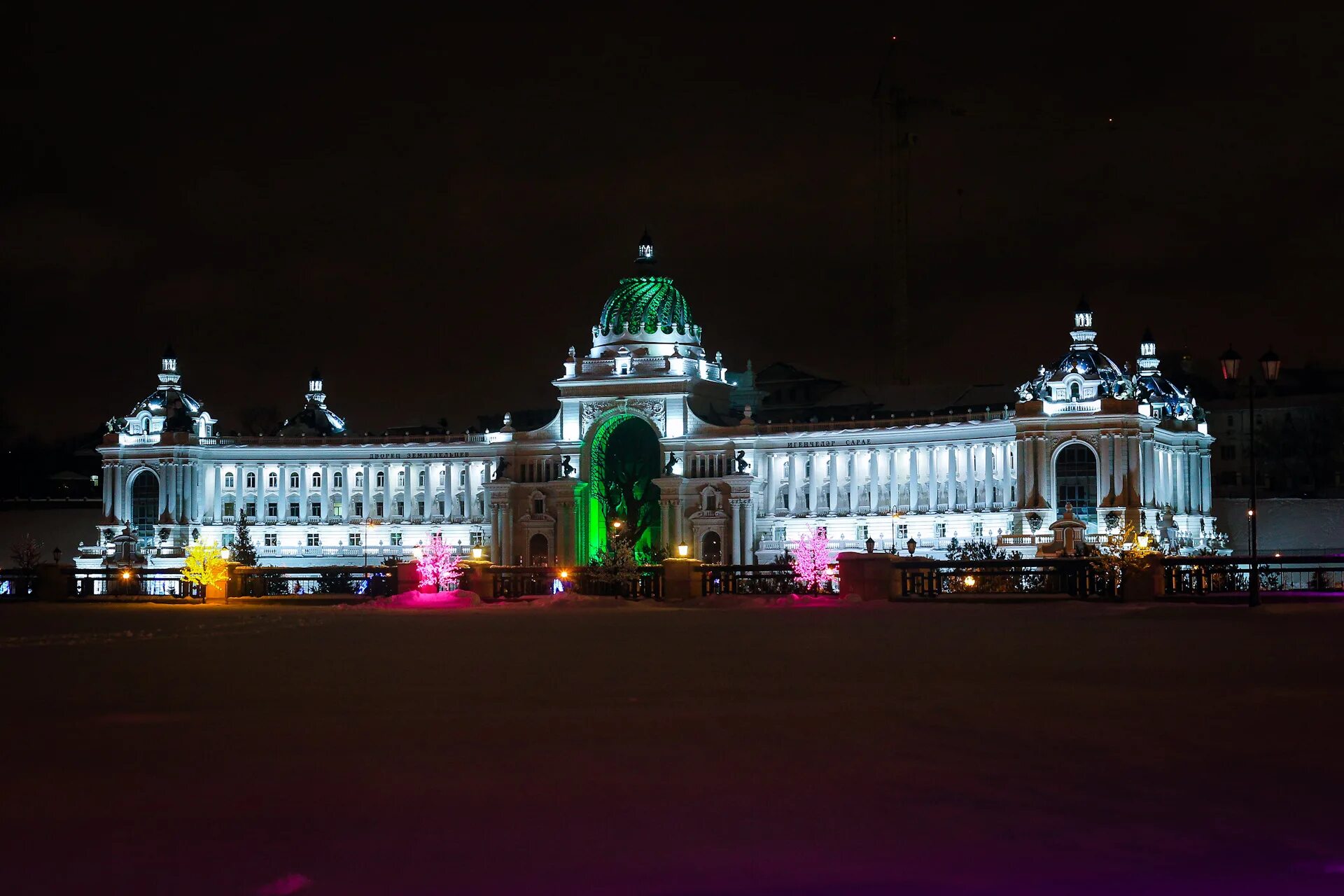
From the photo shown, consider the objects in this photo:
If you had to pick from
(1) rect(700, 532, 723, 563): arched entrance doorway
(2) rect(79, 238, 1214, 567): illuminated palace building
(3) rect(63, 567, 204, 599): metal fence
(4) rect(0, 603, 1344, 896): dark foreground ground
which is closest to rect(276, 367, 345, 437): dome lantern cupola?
(2) rect(79, 238, 1214, 567): illuminated palace building

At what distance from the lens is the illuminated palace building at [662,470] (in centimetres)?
11612

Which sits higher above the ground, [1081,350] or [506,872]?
[1081,350]

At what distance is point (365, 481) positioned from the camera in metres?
146

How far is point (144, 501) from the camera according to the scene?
145m

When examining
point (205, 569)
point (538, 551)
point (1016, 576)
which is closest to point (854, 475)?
point (538, 551)

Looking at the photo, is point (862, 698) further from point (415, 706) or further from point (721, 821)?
point (721, 821)

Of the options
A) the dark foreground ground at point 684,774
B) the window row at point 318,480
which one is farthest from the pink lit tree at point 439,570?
the dark foreground ground at point 684,774

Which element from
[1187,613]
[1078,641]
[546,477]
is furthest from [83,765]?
[546,477]

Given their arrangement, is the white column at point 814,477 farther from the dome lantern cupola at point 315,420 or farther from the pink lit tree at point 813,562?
the dome lantern cupola at point 315,420

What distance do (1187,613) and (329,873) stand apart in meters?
30.2

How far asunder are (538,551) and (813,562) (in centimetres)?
5150

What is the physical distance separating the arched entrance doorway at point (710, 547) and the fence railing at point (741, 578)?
Answer: 208 ft

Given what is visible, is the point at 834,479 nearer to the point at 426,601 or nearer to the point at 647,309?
the point at 647,309

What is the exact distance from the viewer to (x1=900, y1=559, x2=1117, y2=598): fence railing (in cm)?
4991
